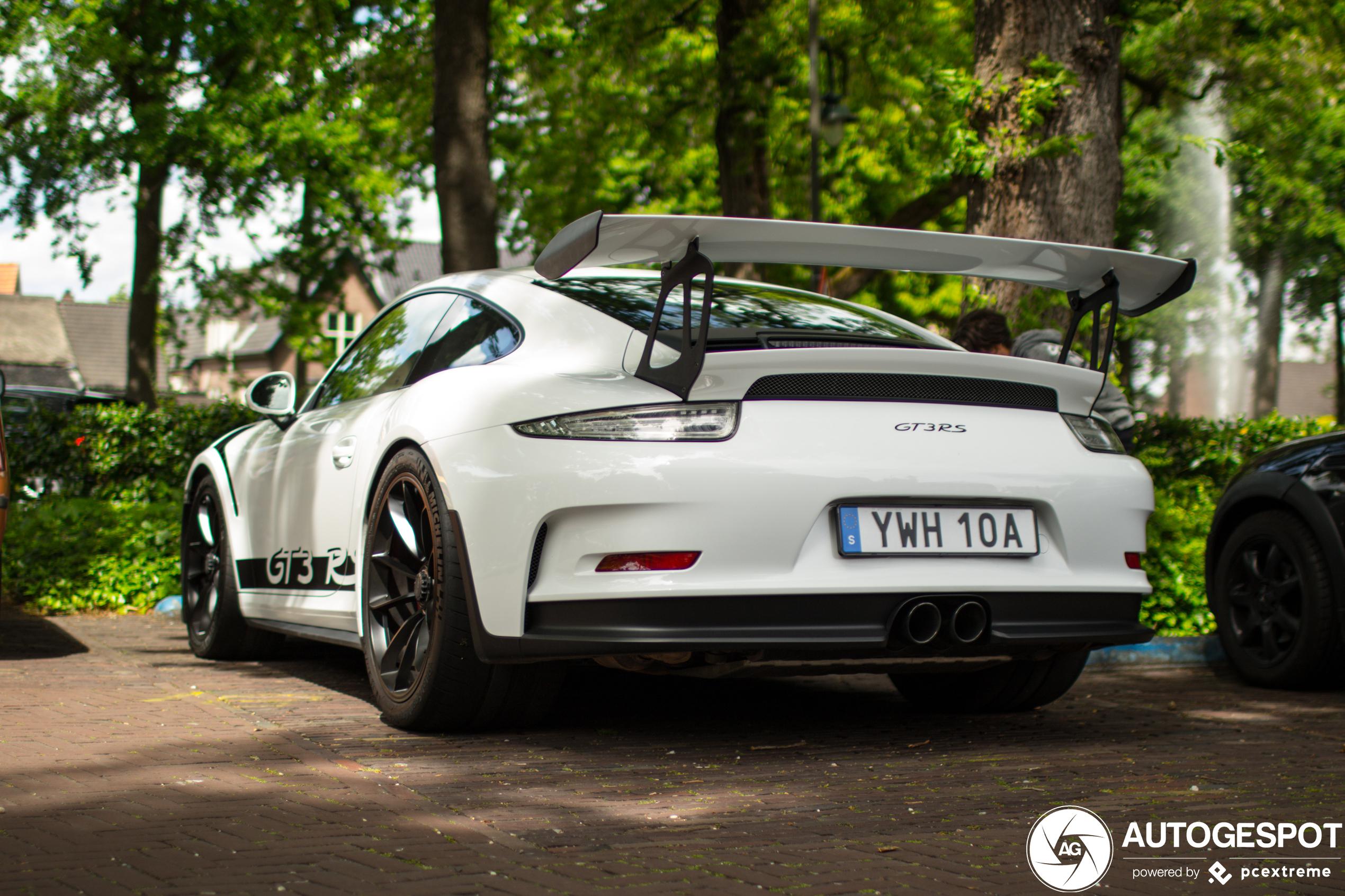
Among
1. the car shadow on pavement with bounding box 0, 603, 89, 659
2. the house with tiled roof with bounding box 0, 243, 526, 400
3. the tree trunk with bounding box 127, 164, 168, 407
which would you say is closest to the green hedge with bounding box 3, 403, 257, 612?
the car shadow on pavement with bounding box 0, 603, 89, 659

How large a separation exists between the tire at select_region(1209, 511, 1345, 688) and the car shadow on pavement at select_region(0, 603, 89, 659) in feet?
17.6

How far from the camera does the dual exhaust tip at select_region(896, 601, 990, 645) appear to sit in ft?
12.1

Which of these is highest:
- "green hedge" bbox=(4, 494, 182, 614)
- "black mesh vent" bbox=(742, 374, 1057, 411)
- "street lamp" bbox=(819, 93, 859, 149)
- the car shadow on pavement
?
"street lamp" bbox=(819, 93, 859, 149)

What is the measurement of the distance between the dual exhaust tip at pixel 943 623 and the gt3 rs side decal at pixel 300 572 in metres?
2.00

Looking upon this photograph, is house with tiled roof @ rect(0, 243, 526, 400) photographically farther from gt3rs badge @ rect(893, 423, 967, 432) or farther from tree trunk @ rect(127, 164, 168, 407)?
gt3rs badge @ rect(893, 423, 967, 432)

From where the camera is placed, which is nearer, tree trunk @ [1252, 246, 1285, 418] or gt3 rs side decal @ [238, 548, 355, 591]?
gt3 rs side decal @ [238, 548, 355, 591]

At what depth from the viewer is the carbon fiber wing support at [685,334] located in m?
3.57

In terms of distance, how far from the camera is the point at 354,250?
78.6 feet

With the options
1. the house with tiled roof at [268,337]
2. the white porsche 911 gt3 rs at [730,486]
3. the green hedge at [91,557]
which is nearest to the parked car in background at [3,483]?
the white porsche 911 gt3 rs at [730,486]

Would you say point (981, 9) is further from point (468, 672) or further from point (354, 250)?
point (354, 250)

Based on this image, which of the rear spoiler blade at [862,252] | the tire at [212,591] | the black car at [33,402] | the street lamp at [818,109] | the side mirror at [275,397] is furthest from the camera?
the street lamp at [818,109]

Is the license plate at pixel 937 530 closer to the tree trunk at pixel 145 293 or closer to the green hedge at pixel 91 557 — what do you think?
the green hedge at pixel 91 557

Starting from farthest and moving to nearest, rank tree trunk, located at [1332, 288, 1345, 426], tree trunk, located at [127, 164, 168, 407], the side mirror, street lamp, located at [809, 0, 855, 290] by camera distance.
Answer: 1. tree trunk, located at [1332, 288, 1345, 426]
2. tree trunk, located at [127, 164, 168, 407]
3. street lamp, located at [809, 0, 855, 290]
4. the side mirror

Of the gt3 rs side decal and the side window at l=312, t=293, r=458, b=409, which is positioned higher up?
the side window at l=312, t=293, r=458, b=409
